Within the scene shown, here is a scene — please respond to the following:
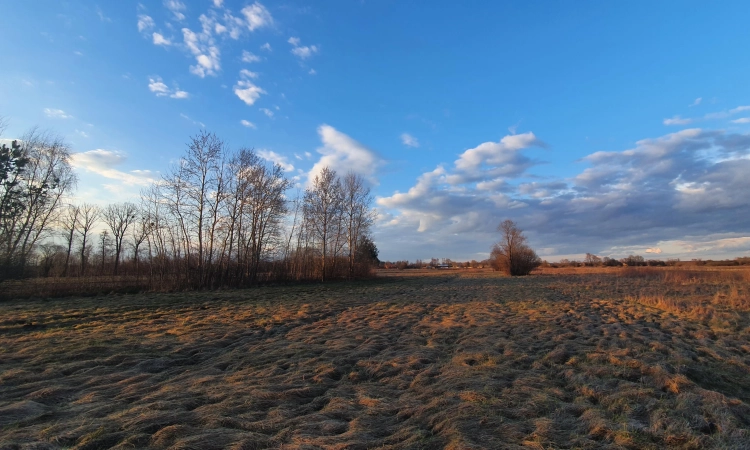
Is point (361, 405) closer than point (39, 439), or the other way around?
point (39, 439)

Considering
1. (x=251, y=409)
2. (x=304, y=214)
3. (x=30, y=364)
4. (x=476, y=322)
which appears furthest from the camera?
(x=304, y=214)

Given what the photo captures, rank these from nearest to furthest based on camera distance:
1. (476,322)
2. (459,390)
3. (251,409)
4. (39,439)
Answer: (39,439), (251,409), (459,390), (476,322)

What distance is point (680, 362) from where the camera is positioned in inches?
258

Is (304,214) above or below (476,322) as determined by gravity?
above

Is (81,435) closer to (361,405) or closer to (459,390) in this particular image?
(361,405)

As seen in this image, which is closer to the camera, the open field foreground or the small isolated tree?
the open field foreground

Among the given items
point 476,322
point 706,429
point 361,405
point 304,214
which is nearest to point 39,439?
point 361,405

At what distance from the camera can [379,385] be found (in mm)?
5758

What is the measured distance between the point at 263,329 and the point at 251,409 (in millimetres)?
6729

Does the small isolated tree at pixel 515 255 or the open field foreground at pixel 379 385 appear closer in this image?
the open field foreground at pixel 379 385

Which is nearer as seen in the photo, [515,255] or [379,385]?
[379,385]

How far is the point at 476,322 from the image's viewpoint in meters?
11.8

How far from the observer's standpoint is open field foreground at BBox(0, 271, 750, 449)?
3.77 metres

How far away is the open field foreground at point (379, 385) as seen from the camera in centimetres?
377
